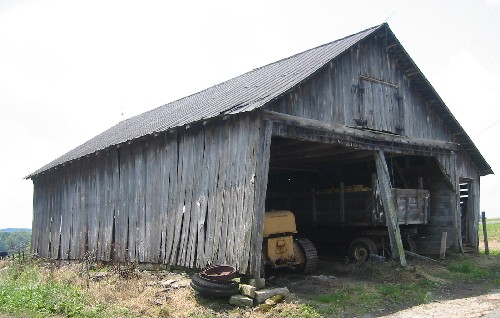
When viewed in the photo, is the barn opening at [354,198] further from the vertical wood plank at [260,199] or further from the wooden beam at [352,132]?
the vertical wood plank at [260,199]

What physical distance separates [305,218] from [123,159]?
679 centimetres

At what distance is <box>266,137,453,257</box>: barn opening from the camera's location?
49.4 ft

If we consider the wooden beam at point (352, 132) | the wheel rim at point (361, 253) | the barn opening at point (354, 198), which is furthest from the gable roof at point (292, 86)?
the wheel rim at point (361, 253)

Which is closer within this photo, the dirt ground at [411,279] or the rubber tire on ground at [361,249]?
the dirt ground at [411,279]

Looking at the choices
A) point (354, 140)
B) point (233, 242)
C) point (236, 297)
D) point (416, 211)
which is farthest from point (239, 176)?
point (416, 211)

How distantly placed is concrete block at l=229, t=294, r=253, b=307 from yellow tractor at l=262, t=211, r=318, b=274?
7.60ft

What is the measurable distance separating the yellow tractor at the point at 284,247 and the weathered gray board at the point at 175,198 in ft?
5.46

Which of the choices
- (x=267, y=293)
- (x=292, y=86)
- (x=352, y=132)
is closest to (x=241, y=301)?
(x=267, y=293)

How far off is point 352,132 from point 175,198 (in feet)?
17.2

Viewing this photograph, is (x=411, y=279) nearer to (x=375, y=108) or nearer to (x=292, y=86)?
(x=375, y=108)

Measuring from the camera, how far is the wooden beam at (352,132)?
438 inches

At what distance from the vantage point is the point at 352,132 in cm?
1304

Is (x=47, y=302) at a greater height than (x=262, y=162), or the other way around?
(x=262, y=162)

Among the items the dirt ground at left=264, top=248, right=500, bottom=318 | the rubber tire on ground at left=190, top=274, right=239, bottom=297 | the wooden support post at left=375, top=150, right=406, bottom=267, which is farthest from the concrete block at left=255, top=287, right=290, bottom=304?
the wooden support post at left=375, top=150, right=406, bottom=267
